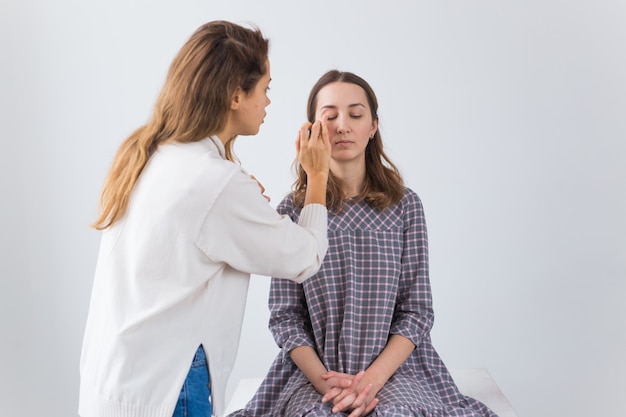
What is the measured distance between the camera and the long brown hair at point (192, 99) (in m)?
1.68

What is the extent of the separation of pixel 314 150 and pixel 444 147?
1.40 metres

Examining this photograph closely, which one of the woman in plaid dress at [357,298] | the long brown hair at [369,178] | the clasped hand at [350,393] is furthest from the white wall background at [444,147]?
the clasped hand at [350,393]

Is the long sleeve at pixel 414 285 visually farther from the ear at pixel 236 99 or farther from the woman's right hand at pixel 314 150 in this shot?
the ear at pixel 236 99

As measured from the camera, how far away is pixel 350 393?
1944 mm

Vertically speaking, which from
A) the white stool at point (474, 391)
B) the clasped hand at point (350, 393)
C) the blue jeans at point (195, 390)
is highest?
the blue jeans at point (195, 390)

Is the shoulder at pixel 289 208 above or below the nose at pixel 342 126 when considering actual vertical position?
below

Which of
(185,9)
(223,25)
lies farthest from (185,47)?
(185,9)

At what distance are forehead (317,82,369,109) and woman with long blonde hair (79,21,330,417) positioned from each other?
428 millimetres

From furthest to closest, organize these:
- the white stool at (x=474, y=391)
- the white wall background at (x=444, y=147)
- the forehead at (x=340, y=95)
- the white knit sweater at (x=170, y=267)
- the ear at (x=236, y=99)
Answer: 1. the white wall background at (x=444, y=147)
2. the white stool at (x=474, y=391)
3. the forehead at (x=340, y=95)
4. the ear at (x=236, y=99)
5. the white knit sweater at (x=170, y=267)

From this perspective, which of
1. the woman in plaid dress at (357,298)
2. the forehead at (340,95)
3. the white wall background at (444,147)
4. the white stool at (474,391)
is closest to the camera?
the woman in plaid dress at (357,298)

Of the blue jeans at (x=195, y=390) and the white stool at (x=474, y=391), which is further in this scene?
the white stool at (x=474, y=391)

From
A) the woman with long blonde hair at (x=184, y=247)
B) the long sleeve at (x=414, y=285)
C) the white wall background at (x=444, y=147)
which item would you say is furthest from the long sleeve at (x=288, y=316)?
the white wall background at (x=444, y=147)

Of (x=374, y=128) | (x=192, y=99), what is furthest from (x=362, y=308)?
(x=192, y=99)

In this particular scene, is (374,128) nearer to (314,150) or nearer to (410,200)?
(410,200)
